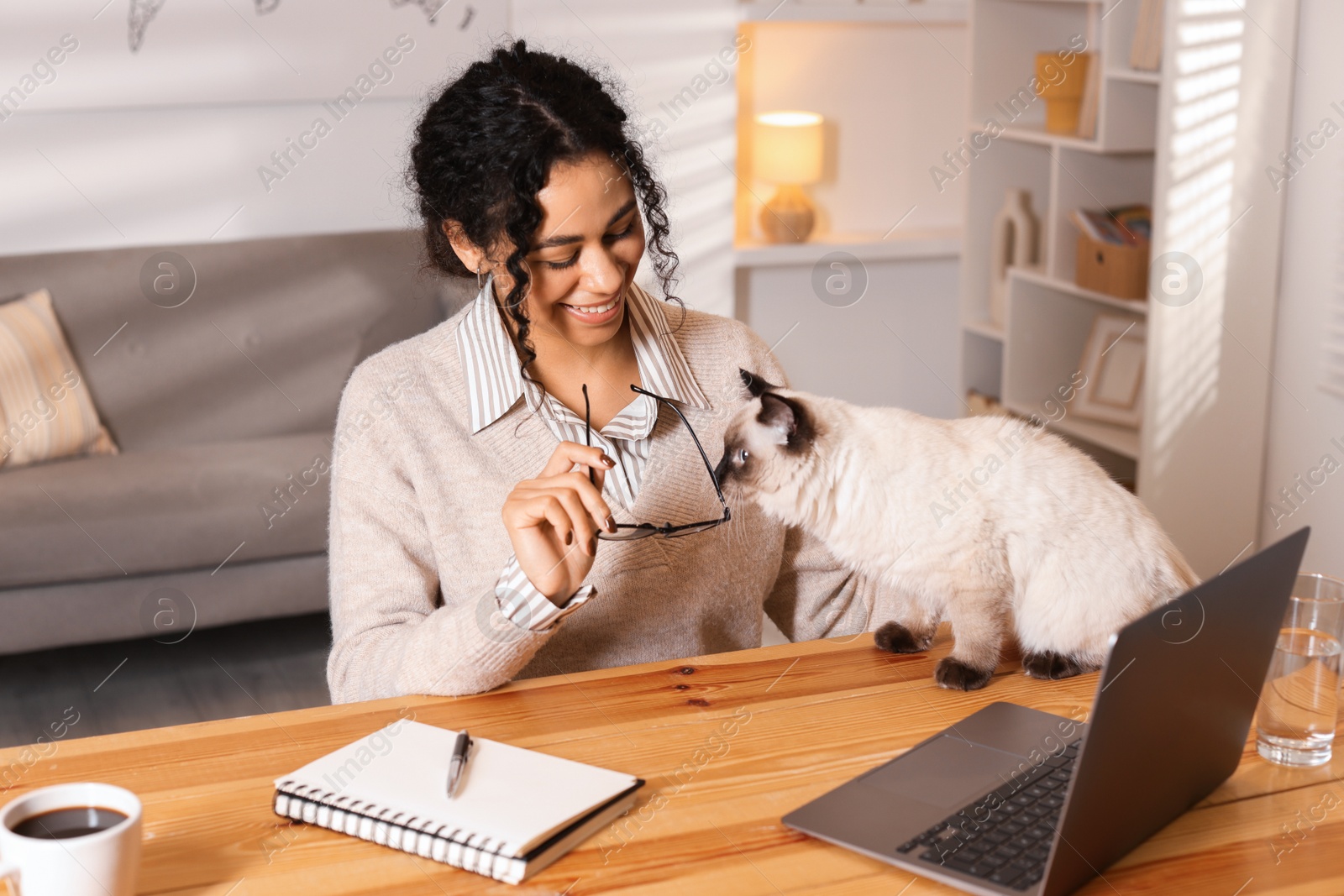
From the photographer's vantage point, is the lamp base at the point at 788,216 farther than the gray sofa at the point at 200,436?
Yes

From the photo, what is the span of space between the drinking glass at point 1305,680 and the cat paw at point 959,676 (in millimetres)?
238

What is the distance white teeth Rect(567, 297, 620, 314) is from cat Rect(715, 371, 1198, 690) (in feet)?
0.79

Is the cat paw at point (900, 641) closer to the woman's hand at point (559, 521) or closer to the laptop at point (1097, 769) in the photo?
the laptop at point (1097, 769)

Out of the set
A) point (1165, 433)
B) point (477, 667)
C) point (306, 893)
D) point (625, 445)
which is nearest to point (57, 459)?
point (625, 445)

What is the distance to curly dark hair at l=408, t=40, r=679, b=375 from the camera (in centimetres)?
131

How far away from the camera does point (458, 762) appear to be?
0.94 meters

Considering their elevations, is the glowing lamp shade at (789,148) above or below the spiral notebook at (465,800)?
above

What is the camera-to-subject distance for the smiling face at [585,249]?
1.31 m

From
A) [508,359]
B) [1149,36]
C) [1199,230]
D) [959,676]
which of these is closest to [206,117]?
[508,359]

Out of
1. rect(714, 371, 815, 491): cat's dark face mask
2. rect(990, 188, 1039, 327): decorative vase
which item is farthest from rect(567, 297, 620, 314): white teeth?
rect(990, 188, 1039, 327): decorative vase

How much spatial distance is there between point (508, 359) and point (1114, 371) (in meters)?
2.70

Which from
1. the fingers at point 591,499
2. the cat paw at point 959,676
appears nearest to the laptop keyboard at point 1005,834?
the cat paw at point 959,676

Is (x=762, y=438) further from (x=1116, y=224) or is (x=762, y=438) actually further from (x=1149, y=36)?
(x=1116, y=224)

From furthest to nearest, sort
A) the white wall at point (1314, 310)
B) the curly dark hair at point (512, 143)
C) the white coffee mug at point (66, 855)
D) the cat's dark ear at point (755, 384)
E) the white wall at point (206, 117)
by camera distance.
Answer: the white wall at point (206, 117) → the white wall at point (1314, 310) → the curly dark hair at point (512, 143) → the cat's dark ear at point (755, 384) → the white coffee mug at point (66, 855)
